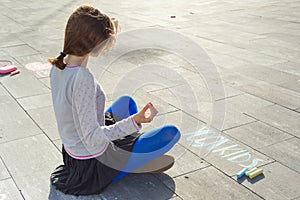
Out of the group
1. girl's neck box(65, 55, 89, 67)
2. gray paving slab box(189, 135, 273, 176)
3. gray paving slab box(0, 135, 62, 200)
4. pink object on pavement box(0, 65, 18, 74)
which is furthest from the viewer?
pink object on pavement box(0, 65, 18, 74)

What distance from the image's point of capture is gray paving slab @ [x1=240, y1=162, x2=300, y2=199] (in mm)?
3482

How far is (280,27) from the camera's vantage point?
31.2ft

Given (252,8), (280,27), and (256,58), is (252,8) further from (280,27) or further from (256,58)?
(256,58)

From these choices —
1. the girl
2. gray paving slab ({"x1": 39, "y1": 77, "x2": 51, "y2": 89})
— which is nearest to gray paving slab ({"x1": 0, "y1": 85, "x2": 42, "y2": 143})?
gray paving slab ({"x1": 39, "y1": 77, "x2": 51, "y2": 89})

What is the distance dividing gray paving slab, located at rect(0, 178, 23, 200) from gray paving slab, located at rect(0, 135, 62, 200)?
0.13 feet

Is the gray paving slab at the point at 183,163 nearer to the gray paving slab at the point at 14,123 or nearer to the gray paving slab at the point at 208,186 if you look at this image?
the gray paving slab at the point at 208,186

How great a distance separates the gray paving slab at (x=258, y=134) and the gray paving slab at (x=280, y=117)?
0.36 feet

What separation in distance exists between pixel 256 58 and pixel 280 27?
9.02 ft

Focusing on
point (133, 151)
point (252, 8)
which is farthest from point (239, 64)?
point (252, 8)

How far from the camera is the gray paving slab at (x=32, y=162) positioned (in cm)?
361

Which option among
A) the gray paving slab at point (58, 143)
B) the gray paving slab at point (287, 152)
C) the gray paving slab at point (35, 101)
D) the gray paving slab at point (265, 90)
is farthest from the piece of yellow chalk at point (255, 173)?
the gray paving slab at point (35, 101)

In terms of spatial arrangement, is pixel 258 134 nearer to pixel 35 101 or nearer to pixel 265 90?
pixel 265 90

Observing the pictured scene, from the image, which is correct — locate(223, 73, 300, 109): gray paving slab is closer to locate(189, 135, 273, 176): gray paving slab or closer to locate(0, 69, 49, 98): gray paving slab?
locate(189, 135, 273, 176): gray paving slab

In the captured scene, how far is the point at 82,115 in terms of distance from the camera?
124 inches
